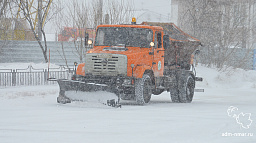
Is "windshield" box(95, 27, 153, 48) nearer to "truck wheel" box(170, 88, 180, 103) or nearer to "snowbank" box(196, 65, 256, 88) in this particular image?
"truck wheel" box(170, 88, 180, 103)

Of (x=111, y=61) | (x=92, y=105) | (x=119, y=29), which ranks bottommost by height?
(x=92, y=105)

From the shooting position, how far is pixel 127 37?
48.7 ft

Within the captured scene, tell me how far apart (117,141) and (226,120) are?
361cm

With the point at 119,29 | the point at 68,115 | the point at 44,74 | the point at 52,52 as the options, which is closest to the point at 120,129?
the point at 68,115

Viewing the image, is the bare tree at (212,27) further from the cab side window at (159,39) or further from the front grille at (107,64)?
the front grille at (107,64)

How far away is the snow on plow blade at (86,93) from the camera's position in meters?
13.1

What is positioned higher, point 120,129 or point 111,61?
point 111,61

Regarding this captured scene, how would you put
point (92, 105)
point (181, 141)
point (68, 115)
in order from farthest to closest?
1. point (92, 105)
2. point (68, 115)
3. point (181, 141)

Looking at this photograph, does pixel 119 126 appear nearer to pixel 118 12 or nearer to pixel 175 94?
pixel 175 94

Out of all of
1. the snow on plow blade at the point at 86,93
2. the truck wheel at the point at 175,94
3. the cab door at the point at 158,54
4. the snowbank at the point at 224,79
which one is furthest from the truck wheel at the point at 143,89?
the snowbank at the point at 224,79

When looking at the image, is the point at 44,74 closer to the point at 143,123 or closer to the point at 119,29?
the point at 119,29

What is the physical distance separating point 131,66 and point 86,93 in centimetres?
154

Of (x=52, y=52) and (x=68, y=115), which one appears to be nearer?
(x=68, y=115)

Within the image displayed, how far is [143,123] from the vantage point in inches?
383
